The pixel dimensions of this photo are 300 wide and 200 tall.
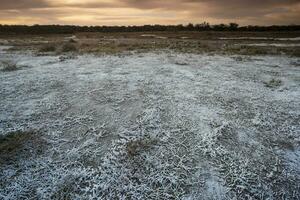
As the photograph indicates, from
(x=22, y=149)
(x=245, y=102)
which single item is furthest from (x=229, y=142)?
(x=22, y=149)

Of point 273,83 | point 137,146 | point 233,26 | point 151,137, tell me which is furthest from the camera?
point 233,26

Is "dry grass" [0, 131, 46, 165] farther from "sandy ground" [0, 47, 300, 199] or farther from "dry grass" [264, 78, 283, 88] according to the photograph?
"dry grass" [264, 78, 283, 88]

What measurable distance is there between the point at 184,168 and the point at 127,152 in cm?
155

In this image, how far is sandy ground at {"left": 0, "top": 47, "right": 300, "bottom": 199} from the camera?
19.8ft

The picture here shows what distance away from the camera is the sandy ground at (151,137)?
19.8 feet

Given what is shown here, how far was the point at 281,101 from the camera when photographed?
1079 centimetres

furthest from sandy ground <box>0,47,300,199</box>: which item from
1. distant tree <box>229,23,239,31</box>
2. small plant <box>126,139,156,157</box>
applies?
distant tree <box>229,23,239,31</box>

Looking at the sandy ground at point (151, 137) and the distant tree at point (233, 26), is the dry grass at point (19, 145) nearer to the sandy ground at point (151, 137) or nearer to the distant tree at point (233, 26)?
the sandy ground at point (151, 137)

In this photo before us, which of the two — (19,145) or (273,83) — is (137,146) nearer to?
(19,145)

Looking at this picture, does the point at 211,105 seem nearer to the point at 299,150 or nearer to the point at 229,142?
the point at 229,142

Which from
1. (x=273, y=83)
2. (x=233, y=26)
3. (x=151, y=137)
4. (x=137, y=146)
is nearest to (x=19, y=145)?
(x=137, y=146)

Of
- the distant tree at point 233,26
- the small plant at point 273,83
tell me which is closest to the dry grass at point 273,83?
the small plant at point 273,83

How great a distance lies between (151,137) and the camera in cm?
786

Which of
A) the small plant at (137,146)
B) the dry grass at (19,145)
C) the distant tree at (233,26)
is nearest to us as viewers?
the dry grass at (19,145)
